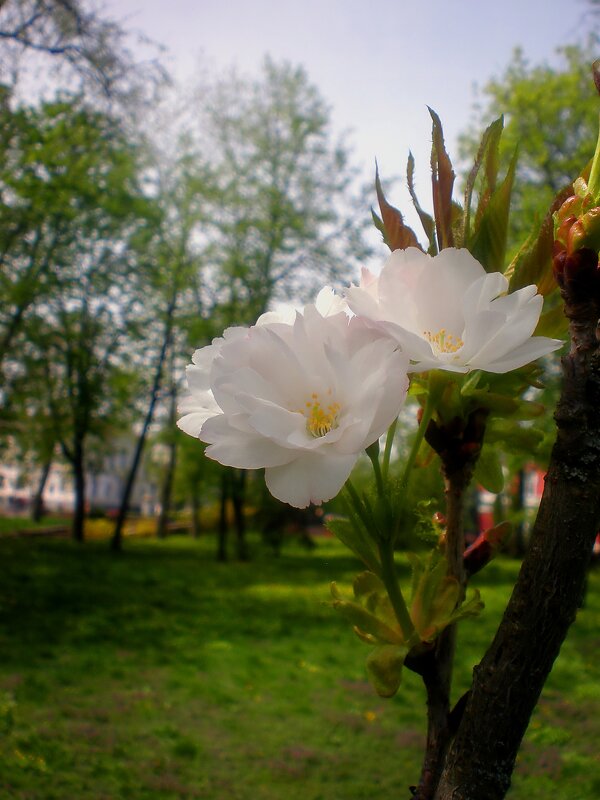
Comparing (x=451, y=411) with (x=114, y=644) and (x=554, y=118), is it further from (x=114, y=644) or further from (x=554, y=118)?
(x=554, y=118)

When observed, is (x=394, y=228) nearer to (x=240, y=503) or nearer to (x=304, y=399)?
(x=304, y=399)

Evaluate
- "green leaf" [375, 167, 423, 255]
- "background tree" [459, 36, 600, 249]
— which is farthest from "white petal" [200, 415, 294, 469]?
"background tree" [459, 36, 600, 249]

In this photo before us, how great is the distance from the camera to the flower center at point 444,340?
0.80m

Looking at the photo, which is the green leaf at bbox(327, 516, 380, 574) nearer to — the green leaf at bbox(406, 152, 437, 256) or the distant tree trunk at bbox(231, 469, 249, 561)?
the green leaf at bbox(406, 152, 437, 256)

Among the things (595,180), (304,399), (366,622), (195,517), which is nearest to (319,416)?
(304,399)

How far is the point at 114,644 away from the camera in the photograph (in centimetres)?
851

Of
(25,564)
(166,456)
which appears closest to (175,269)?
(25,564)

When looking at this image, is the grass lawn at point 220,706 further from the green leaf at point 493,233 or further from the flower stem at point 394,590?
the green leaf at point 493,233

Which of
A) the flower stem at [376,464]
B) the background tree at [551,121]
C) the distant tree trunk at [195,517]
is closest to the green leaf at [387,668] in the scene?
the flower stem at [376,464]

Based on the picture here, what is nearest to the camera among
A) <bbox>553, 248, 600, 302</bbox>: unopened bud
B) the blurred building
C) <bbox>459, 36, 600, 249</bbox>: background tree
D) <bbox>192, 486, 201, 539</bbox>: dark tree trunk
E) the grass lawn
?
<bbox>553, 248, 600, 302</bbox>: unopened bud

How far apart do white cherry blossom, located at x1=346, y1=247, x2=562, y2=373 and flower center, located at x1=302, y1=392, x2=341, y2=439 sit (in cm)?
9

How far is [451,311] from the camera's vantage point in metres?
0.79

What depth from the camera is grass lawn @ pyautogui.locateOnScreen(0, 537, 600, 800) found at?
4871 millimetres

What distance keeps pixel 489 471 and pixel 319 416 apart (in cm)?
42
